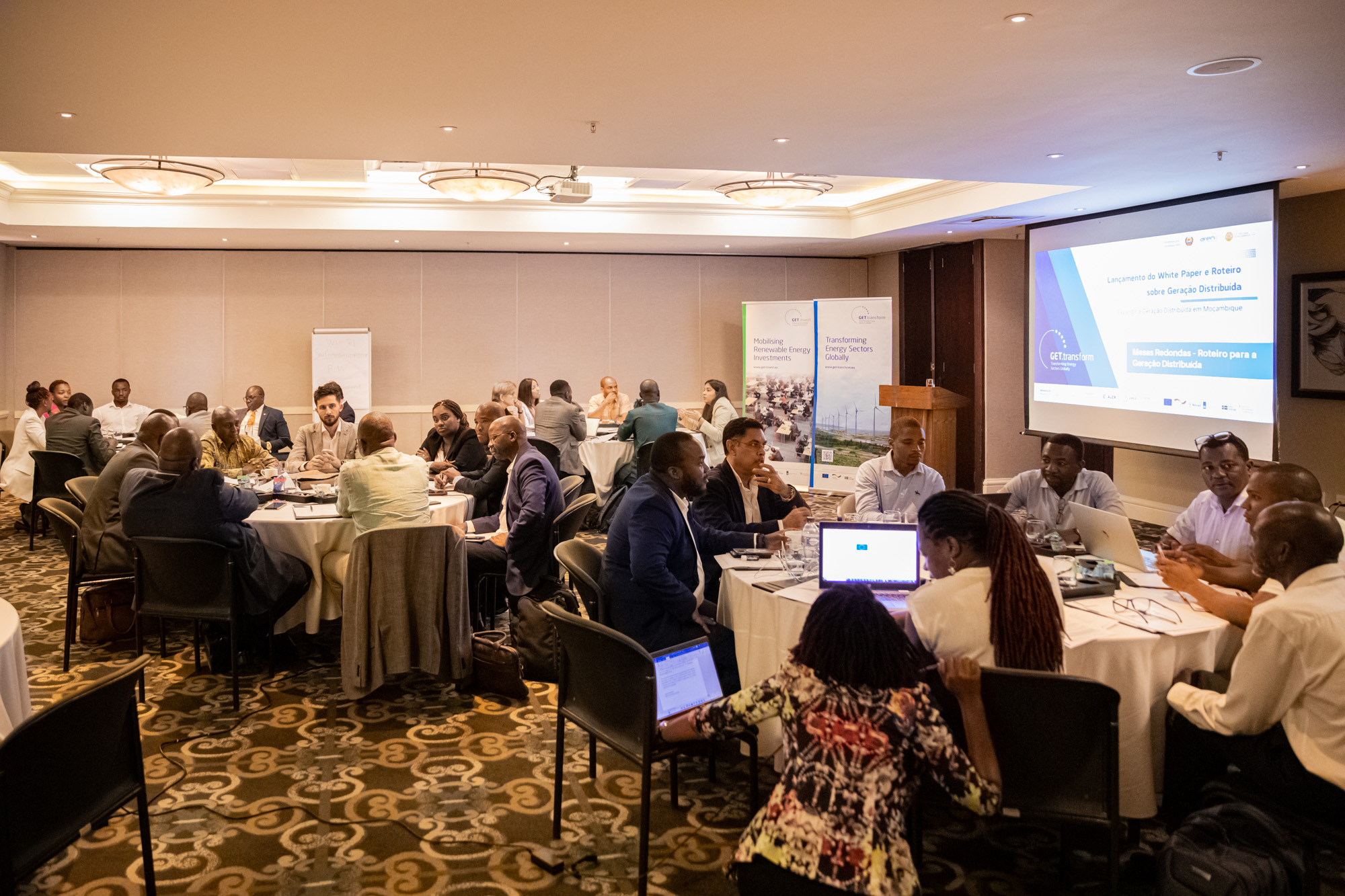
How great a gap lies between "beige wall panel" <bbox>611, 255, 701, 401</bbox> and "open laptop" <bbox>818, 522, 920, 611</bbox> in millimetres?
9082

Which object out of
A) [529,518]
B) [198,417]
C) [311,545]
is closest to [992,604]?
[529,518]

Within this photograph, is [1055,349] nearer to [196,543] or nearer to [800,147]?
[800,147]

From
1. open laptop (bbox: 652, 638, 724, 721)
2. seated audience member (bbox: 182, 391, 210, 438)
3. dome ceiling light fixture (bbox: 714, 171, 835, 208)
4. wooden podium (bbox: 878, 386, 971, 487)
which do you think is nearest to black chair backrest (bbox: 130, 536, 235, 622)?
open laptop (bbox: 652, 638, 724, 721)

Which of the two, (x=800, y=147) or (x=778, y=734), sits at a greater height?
(x=800, y=147)

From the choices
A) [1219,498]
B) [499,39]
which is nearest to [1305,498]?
[1219,498]

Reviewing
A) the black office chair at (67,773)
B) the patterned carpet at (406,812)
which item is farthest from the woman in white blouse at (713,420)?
the black office chair at (67,773)

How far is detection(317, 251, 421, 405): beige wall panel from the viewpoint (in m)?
11.6

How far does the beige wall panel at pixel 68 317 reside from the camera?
36.9ft

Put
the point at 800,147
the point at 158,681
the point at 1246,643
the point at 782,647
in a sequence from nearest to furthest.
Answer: the point at 1246,643, the point at 782,647, the point at 158,681, the point at 800,147

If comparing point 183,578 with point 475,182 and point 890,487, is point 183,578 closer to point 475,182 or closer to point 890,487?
point 890,487

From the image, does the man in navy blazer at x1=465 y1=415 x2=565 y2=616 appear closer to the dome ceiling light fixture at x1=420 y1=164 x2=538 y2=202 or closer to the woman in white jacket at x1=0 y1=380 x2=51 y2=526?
the dome ceiling light fixture at x1=420 y1=164 x2=538 y2=202

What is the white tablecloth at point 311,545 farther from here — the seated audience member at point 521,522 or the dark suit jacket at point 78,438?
the dark suit jacket at point 78,438

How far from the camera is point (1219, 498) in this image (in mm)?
4270

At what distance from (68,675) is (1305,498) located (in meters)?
5.72
